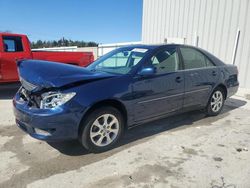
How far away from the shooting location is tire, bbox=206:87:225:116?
557 centimetres

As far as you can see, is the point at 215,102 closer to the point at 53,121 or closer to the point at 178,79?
the point at 178,79

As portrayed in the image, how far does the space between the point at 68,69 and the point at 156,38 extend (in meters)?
10.2

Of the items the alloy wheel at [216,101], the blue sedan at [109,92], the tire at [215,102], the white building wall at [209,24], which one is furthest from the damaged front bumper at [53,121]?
the white building wall at [209,24]

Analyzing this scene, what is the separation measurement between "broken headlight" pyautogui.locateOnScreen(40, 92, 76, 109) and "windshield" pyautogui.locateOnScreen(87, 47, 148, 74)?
3.51 ft

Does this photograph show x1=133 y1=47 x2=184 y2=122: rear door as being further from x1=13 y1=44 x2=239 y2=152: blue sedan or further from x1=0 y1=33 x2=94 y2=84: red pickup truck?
x1=0 y1=33 x2=94 y2=84: red pickup truck

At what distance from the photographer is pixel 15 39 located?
25.0 feet

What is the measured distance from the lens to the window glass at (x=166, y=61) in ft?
14.3

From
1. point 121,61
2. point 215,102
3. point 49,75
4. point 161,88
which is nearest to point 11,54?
point 121,61

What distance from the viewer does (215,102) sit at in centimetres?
568

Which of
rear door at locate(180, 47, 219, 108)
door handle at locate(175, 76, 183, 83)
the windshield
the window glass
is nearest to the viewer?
the windshield

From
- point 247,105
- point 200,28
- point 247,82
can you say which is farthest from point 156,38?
point 247,105

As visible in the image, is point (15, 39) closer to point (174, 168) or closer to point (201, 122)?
point (201, 122)

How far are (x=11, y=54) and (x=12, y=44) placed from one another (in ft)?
1.21

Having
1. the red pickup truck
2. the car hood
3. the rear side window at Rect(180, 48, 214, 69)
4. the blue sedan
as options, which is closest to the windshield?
the blue sedan
